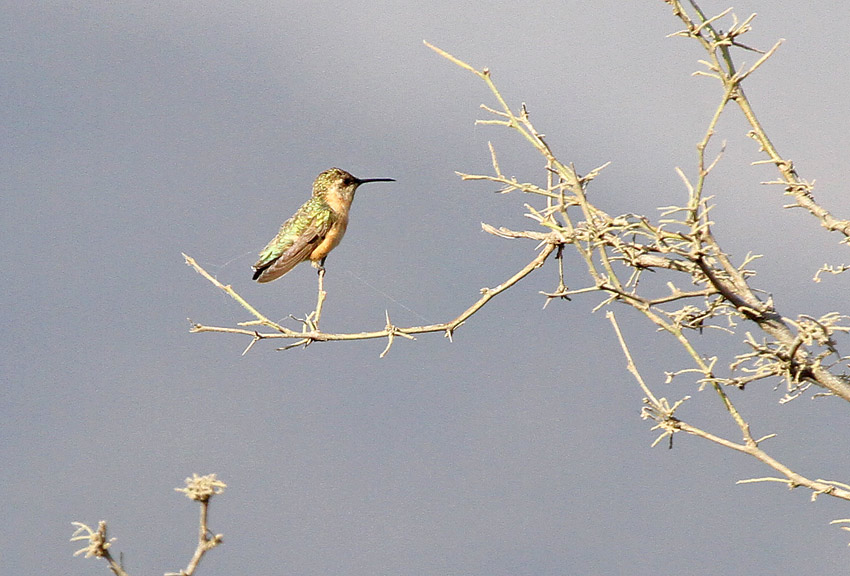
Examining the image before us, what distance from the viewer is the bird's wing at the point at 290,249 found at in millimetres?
Result: 8953

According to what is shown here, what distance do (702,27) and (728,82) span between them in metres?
0.37

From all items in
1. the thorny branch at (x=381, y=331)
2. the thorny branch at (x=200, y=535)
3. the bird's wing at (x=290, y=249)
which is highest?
the bird's wing at (x=290, y=249)

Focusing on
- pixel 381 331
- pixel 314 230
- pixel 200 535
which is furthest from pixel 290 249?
pixel 200 535

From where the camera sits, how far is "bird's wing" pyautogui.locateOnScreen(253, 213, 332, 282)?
29.4 ft

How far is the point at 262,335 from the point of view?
5691 mm

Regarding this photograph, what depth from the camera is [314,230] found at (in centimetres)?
915

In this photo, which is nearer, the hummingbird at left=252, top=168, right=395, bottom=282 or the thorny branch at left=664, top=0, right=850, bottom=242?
the thorny branch at left=664, top=0, right=850, bottom=242

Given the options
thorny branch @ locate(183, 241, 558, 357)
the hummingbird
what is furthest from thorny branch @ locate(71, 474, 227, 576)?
the hummingbird

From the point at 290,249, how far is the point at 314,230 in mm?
307

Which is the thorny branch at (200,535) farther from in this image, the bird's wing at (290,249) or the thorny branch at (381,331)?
the bird's wing at (290,249)

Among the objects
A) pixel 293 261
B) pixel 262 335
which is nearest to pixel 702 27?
pixel 262 335

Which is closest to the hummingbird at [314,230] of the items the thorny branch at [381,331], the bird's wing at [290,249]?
the bird's wing at [290,249]

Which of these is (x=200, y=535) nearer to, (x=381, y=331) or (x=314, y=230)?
(x=381, y=331)

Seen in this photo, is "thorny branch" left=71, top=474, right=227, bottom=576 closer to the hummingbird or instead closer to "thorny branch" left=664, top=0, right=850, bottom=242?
"thorny branch" left=664, top=0, right=850, bottom=242
